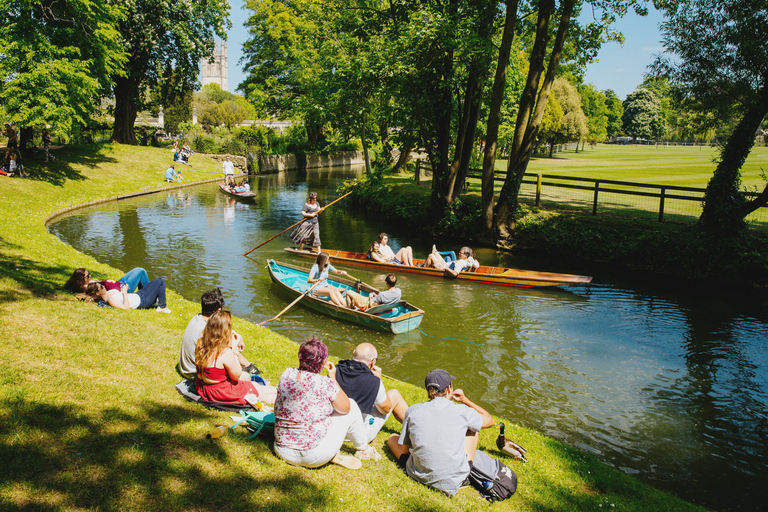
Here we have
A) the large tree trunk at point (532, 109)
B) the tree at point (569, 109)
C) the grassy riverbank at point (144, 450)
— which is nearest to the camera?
the grassy riverbank at point (144, 450)

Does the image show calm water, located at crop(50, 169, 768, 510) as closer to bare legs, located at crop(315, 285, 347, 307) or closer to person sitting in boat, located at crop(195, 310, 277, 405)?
bare legs, located at crop(315, 285, 347, 307)

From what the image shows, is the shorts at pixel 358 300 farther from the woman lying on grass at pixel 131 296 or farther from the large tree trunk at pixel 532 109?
the large tree trunk at pixel 532 109

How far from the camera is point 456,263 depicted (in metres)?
14.0

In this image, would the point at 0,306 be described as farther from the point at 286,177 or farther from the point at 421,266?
the point at 286,177

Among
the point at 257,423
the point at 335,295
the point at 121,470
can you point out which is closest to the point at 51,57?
the point at 335,295

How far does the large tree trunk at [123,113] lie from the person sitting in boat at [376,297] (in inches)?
1252

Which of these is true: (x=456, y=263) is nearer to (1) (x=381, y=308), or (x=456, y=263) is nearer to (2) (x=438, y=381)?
(1) (x=381, y=308)

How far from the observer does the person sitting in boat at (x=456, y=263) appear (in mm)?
13953

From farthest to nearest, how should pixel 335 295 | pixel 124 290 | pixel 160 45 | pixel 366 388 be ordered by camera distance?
1. pixel 160 45
2. pixel 335 295
3. pixel 124 290
4. pixel 366 388

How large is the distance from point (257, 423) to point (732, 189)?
48.3 ft

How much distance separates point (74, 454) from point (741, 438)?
313 inches

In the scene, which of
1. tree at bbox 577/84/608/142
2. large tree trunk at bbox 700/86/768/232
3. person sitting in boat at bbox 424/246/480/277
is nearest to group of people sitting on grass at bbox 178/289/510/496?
person sitting in boat at bbox 424/246/480/277

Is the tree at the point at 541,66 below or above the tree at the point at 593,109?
below

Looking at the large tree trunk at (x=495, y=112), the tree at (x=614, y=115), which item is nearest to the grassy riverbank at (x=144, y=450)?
the large tree trunk at (x=495, y=112)
